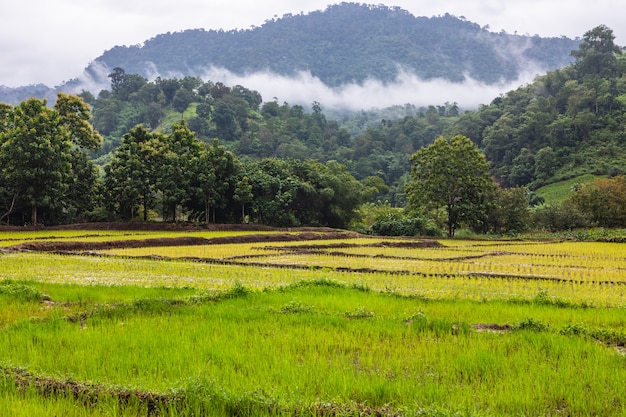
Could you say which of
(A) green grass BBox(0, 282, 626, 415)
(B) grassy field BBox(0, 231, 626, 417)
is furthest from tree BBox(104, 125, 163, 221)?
(A) green grass BBox(0, 282, 626, 415)

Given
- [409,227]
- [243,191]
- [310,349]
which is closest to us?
[310,349]

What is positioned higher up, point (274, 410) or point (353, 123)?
point (353, 123)

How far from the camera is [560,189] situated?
193 feet

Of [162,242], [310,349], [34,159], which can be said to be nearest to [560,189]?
[162,242]

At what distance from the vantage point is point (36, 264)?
51.6 ft

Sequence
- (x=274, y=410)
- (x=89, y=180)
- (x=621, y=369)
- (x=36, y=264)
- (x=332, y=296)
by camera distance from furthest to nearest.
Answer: (x=89, y=180) → (x=36, y=264) → (x=332, y=296) → (x=621, y=369) → (x=274, y=410)

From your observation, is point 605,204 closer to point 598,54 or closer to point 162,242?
point 162,242

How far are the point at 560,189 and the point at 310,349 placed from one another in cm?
6079

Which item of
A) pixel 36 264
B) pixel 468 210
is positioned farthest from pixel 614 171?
pixel 36 264

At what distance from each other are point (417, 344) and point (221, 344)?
2.46m

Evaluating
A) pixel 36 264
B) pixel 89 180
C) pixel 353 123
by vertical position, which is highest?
pixel 353 123

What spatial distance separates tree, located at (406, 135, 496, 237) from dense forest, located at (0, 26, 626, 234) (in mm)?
233

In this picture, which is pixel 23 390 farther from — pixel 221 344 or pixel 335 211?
pixel 335 211

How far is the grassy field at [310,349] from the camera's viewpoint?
4180mm
